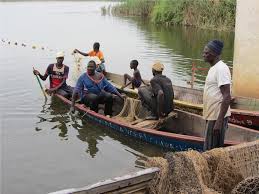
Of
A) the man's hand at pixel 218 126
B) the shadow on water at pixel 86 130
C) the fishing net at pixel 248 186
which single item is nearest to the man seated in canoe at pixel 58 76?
the shadow on water at pixel 86 130

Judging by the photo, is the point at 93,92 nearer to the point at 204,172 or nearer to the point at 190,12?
the point at 204,172

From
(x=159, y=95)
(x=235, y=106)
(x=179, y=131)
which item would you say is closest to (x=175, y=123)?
(x=179, y=131)

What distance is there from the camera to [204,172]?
4660 mm

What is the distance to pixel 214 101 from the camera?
18.2ft

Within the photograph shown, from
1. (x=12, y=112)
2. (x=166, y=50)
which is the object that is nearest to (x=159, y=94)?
(x=12, y=112)

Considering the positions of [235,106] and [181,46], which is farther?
[181,46]

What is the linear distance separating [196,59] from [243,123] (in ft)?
34.6

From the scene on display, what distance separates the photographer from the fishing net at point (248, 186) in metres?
4.48

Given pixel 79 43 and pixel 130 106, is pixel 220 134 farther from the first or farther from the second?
pixel 79 43

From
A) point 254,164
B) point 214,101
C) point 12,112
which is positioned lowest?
point 12,112

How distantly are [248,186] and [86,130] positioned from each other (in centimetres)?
508

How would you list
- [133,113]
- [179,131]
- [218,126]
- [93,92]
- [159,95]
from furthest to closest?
[93,92], [133,113], [179,131], [159,95], [218,126]

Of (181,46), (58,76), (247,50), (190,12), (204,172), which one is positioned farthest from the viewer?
(190,12)

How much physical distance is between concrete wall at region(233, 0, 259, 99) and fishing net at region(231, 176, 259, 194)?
5531mm
